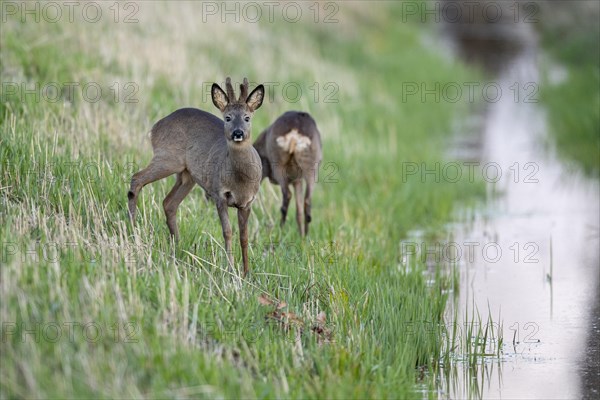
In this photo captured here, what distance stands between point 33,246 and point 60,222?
650 millimetres

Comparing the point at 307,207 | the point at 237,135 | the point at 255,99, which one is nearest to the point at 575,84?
the point at 307,207

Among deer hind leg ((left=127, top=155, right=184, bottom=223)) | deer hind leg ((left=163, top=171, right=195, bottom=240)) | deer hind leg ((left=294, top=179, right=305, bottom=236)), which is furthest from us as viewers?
deer hind leg ((left=294, top=179, right=305, bottom=236))

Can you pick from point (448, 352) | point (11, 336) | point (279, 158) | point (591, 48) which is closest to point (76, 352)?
point (11, 336)

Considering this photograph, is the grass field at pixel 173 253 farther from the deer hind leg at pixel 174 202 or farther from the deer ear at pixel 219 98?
the deer ear at pixel 219 98

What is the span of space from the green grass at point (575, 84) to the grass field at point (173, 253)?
2.23 metres

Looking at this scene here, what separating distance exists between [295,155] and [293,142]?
161 millimetres

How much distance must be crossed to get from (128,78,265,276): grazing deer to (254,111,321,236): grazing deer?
1.66m

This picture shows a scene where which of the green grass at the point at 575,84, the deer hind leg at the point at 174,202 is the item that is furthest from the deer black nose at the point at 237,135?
the green grass at the point at 575,84

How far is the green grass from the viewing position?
16.9 metres

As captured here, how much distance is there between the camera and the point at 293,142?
1087 cm

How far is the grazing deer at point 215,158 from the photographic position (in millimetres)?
8586

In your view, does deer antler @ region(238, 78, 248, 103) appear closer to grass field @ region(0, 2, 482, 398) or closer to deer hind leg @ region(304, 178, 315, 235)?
grass field @ region(0, 2, 482, 398)

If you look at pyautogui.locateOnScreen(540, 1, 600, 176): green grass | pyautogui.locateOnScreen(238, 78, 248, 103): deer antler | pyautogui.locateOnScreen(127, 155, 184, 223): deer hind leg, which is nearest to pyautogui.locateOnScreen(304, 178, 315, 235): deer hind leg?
pyautogui.locateOnScreen(127, 155, 184, 223): deer hind leg

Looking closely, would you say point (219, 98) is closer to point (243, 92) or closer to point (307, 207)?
point (243, 92)
